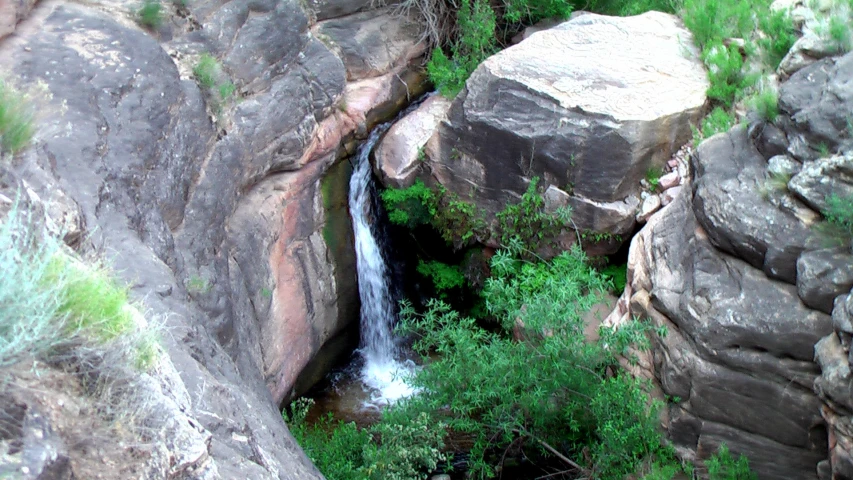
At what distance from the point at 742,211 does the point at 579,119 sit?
7.91 ft

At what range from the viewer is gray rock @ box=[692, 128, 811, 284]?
549 cm

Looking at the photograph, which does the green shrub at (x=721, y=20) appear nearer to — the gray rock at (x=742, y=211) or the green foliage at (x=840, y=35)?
the green foliage at (x=840, y=35)

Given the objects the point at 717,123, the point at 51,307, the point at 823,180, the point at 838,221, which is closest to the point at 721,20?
the point at 717,123

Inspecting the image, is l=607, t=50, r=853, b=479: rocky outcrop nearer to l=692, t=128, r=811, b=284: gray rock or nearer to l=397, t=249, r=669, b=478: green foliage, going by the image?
l=692, t=128, r=811, b=284: gray rock

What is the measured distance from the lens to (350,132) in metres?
9.02

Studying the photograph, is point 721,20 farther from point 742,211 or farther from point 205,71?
point 205,71

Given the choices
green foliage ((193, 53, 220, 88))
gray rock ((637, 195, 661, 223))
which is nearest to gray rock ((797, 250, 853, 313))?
gray rock ((637, 195, 661, 223))

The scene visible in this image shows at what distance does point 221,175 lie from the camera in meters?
6.63

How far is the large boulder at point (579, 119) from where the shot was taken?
7.70 m

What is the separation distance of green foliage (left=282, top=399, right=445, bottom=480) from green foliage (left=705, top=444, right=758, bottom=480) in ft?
7.01

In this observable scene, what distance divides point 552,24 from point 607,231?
3.69 metres

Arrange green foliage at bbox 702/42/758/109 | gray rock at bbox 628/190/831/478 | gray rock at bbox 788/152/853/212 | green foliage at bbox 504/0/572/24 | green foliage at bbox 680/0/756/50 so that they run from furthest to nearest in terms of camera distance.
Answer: green foliage at bbox 504/0/572/24
green foliage at bbox 680/0/756/50
green foliage at bbox 702/42/758/109
gray rock at bbox 628/190/831/478
gray rock at bbox 788/152/853/212

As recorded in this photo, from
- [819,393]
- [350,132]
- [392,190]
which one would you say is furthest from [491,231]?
[819,393]

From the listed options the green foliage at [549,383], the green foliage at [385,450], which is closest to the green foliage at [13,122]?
the green foliage at [549,383]
